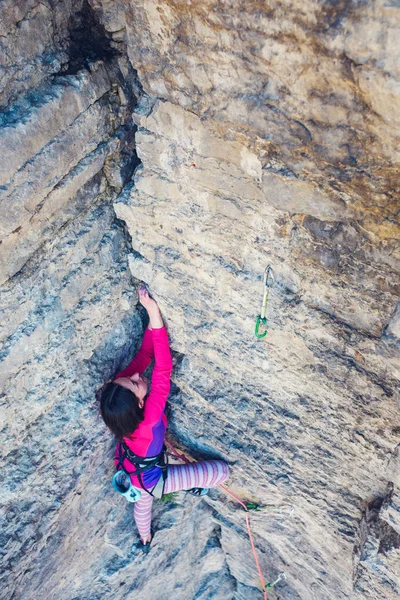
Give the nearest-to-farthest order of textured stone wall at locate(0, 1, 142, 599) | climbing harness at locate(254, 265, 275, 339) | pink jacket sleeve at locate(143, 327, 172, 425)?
textured stone wall at locate(0, 1, 142, 599) → climbing harness at locate(254, 265, 275, 339) → pink jacket sleeve at locate(143, 327, 172, 425)

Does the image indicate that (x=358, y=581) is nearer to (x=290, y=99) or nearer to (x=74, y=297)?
(x=74, y=297)

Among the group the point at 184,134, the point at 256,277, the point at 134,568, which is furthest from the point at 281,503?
the point at 184,134

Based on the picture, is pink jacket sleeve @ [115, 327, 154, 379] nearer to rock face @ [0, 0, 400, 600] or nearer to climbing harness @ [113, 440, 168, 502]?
rock face @ [0, 0, 400, 600]

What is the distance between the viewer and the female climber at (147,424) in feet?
7.57

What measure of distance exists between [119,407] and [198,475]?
2.58 ft

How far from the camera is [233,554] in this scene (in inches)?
142

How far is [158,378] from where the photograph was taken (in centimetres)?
244

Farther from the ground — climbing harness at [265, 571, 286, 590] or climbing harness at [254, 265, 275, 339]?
climbing harness at [254, 265, 275, 339]

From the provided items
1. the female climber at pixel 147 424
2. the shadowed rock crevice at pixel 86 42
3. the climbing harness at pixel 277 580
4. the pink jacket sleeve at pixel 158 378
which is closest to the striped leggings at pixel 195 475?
the female climber at pixel 147 424

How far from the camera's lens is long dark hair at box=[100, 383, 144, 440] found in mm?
2275

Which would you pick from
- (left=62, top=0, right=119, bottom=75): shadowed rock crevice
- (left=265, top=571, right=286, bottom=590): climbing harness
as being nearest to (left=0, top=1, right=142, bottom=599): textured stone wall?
(left=62, top=0, right=119, bottom=75): shadowed rock crevice

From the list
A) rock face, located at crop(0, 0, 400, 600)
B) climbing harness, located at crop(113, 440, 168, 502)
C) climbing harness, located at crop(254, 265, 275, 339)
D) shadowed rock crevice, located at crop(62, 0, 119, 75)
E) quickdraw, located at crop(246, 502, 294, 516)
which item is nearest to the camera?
rock face, located at crop(0, 0, 400, 600)

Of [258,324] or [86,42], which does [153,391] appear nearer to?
[258,324]

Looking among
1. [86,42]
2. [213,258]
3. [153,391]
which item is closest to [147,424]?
[153,391]
